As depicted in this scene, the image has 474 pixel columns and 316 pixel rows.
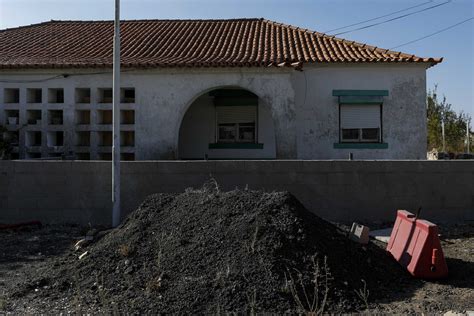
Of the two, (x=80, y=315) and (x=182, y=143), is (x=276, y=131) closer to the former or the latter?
(x=182, y=143)

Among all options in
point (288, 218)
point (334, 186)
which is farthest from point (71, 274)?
point (334, 186)

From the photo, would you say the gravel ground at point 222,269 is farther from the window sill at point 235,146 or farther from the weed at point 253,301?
the window sill at point 235,146

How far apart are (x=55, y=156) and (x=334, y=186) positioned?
785cm

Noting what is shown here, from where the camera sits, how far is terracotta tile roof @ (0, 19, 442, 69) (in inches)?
537

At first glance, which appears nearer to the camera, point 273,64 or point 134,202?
point 134,202

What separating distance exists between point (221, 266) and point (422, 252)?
2560 mm

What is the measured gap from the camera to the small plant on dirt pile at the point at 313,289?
16.7ft

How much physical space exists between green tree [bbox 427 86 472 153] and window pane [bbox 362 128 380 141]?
47.4 ft

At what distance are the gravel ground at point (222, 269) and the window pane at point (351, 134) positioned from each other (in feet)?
23.7

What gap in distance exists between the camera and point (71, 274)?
6266 millimetres

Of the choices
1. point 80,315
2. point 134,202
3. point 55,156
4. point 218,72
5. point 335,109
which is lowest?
point 80,315

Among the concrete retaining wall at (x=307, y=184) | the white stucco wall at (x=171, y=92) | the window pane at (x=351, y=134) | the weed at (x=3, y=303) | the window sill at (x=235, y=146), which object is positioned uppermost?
the white stucco wall at (x=171, y=92)

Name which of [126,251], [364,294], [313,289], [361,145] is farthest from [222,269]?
[361,145]

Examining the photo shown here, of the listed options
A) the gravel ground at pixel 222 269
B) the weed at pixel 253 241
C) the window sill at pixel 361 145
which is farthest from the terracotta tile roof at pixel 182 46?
the weed at pixel 253 241
